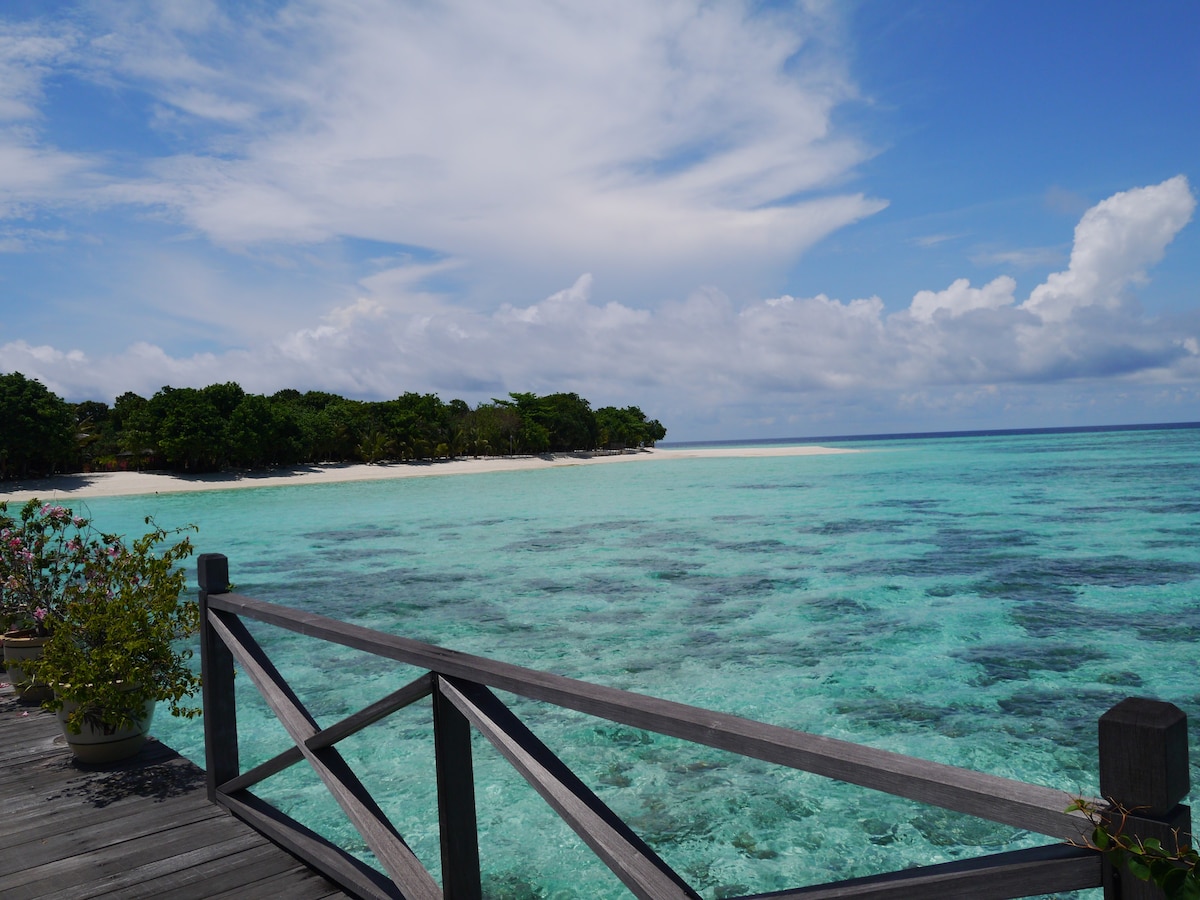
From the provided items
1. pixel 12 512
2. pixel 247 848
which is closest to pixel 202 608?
pixel 247 848

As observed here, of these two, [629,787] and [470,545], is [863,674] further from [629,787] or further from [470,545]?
[470,545]

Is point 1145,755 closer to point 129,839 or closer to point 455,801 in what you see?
point 455,801

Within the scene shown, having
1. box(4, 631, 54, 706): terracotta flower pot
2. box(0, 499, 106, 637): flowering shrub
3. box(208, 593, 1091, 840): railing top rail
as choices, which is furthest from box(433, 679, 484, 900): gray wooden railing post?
box(4, 631, 54, 706): terracotta flower pot

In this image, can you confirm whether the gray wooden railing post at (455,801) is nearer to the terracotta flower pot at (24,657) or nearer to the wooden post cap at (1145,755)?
the wooden post cap at (1145,755)

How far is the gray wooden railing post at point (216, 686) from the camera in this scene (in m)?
3.79

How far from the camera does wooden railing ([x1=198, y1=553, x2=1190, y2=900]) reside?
4.09 feet

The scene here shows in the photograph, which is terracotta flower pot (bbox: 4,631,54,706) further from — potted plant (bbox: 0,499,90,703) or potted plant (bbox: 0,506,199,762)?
potted plant (bbox: 0,506,199,762)

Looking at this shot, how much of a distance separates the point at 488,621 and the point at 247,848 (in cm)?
905

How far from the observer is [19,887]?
3.18m

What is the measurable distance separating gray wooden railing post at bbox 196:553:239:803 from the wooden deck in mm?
213

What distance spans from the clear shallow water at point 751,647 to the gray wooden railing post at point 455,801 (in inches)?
121

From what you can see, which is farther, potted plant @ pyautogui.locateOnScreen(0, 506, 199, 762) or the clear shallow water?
the clear shallow water

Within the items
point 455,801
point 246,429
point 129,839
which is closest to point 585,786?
point 455,801

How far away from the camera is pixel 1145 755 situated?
4.00 feet
